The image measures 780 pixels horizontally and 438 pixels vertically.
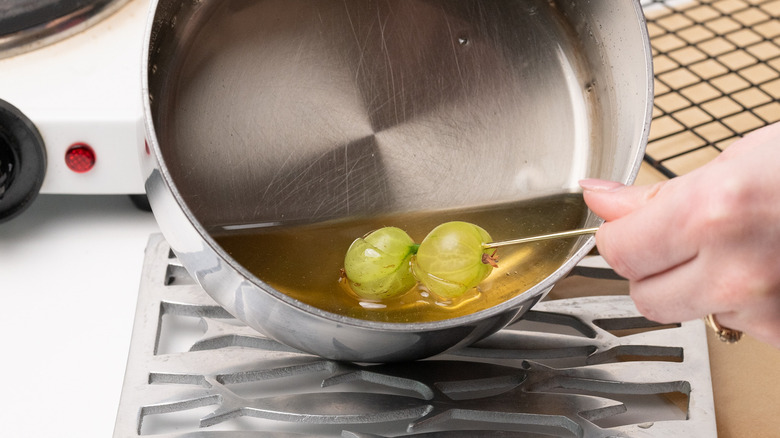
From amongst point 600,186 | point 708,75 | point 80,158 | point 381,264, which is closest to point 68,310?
point 80,158

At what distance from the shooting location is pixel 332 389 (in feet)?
2.10

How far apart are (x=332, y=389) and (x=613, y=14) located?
381 millimetres

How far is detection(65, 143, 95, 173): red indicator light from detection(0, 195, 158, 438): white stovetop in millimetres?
92

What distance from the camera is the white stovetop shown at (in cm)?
65

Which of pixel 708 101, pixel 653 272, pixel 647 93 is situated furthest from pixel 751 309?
pixel 708 101

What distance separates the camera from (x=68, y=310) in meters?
0.73

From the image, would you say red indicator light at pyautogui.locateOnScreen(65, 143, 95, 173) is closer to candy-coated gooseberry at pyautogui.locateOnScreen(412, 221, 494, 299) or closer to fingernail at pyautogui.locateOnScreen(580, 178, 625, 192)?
candy-coated gooseberry at pyautogui.locateOnScreen(412, 221, 494, 299)

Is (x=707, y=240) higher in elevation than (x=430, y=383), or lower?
higher

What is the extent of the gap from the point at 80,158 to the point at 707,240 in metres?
0.58

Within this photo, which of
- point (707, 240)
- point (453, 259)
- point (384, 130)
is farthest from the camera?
point (384, 130)

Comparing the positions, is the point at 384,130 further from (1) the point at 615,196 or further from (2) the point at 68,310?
(2) the point at 68,310

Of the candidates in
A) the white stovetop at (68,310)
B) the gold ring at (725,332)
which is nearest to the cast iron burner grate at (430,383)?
the white stovetop at (68,310)

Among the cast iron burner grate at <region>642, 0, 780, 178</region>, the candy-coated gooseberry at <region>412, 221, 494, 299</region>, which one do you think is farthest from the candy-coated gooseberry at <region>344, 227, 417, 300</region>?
the cast iron burner grate at <region>642, 0, 780, 178</region>

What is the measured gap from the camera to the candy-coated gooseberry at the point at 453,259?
1.83 ft
